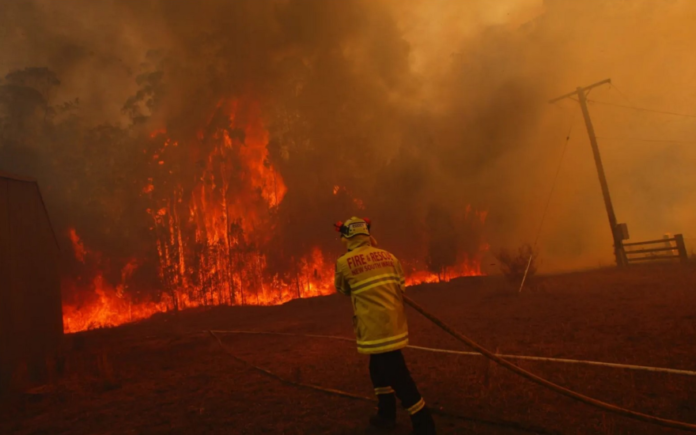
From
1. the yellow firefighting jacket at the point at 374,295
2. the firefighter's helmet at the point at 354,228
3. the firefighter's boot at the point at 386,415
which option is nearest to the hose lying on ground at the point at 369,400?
the firefighter's boot at the point at 386,415

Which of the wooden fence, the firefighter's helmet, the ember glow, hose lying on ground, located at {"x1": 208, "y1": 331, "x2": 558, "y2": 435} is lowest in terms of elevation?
hose lying on ground, located at {"x1": 208, "y1": 331, "x2": 558, "y2": 435}

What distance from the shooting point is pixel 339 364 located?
6762mm

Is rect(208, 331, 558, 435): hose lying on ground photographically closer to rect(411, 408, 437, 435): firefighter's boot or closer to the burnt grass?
the burnt grass

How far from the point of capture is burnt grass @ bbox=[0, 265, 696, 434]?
3.98 metres

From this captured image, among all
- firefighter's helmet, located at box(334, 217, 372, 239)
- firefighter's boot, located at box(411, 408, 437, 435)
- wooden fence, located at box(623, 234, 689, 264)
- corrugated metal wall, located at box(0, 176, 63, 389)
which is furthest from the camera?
wooden fence, located at box(623, 234, 689, 264)

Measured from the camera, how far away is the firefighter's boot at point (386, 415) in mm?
3901

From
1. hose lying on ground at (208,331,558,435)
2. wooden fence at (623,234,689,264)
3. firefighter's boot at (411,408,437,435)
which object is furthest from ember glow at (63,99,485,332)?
firefighter's boot at (411,408,437,435)

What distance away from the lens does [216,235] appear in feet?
68.8

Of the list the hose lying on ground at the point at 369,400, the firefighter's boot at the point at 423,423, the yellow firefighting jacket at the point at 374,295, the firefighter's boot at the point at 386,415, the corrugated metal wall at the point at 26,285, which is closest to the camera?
the firefighter's boot at the point at 423,423

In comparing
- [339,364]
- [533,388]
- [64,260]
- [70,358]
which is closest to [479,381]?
[533,388]

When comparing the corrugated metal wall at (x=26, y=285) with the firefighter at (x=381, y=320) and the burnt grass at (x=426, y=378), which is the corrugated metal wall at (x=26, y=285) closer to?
the burnt grass at (x=426, y=378)

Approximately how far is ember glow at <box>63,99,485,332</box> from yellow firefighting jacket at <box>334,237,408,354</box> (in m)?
16.2

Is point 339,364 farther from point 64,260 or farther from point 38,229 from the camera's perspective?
point 64,260

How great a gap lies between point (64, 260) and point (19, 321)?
13911 mm
